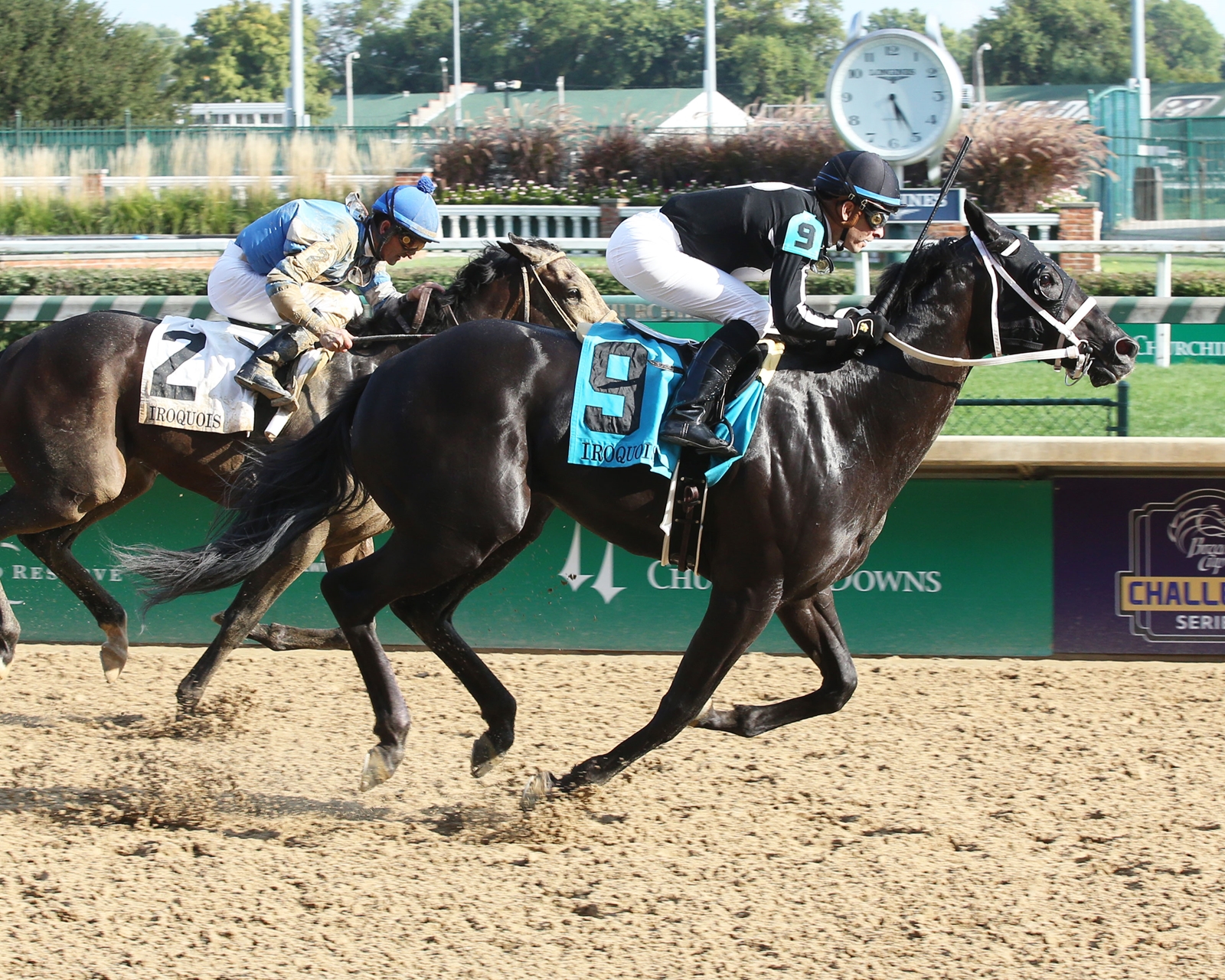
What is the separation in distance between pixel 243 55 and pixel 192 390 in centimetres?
8176

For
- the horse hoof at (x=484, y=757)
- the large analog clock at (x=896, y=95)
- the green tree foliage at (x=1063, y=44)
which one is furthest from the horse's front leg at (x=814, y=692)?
the green tree foliage at (x=1063, y=44)

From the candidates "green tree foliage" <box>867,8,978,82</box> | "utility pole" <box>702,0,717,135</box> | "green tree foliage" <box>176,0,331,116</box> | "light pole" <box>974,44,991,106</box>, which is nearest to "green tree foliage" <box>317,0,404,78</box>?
"green tree foliage" <box>176,0,331,116</box>

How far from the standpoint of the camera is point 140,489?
580cm

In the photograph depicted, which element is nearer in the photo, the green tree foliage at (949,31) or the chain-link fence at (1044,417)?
the chain-link fence at (1044,417)

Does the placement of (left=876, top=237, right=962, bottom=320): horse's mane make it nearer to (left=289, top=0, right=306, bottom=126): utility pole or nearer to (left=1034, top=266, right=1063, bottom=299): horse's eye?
(left=1034, top=266, right=1063, bottom=299): horse's eye

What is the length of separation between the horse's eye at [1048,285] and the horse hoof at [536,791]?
212 cm

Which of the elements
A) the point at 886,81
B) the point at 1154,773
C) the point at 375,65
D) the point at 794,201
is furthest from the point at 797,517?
the point at 375,65

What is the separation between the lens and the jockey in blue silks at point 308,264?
5062 mm

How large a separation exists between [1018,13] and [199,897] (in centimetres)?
8060

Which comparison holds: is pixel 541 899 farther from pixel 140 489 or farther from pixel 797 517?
pixel 140 489

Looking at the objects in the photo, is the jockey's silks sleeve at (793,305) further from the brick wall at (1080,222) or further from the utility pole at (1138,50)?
the utility pole at (1138,50)

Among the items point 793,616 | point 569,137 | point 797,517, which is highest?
point 569,137

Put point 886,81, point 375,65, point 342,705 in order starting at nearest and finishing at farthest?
point 342,705
point 886,81
point 375,65

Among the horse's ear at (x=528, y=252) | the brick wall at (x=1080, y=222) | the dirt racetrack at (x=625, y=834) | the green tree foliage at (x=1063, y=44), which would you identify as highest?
the green tree foliage at (x=1063, y=44)
